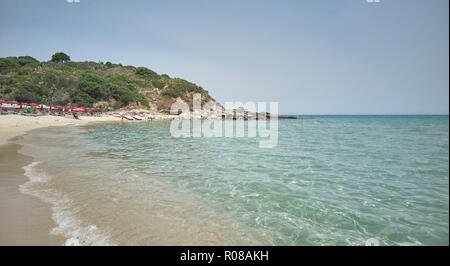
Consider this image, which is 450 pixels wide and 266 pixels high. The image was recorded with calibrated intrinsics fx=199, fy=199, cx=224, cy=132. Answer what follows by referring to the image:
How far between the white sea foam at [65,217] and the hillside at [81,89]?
184ft

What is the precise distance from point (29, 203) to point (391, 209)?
866 centimetres

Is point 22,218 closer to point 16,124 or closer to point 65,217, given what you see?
point 65,217

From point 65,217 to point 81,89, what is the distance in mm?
61788

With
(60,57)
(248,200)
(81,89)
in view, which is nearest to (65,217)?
(248,200)

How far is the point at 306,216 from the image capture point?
4.57m

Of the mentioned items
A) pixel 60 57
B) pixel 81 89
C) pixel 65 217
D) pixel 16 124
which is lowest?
pixel 65 217

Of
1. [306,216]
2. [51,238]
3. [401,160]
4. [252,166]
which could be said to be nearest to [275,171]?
[252,166]

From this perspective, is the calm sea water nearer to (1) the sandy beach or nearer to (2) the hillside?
(1) the sandy beach

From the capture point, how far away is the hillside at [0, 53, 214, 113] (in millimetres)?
48375

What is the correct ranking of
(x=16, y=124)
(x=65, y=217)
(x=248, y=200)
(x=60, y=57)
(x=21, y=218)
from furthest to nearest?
(x=60, y=57) → (x=16, y=124) → (x=248, y=200) → (x=65, y=217) → (x=21, y=218)

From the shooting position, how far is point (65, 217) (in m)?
4.14

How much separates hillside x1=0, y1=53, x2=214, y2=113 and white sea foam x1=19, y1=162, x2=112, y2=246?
184 feet

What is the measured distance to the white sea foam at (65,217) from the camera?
11.2 ft
